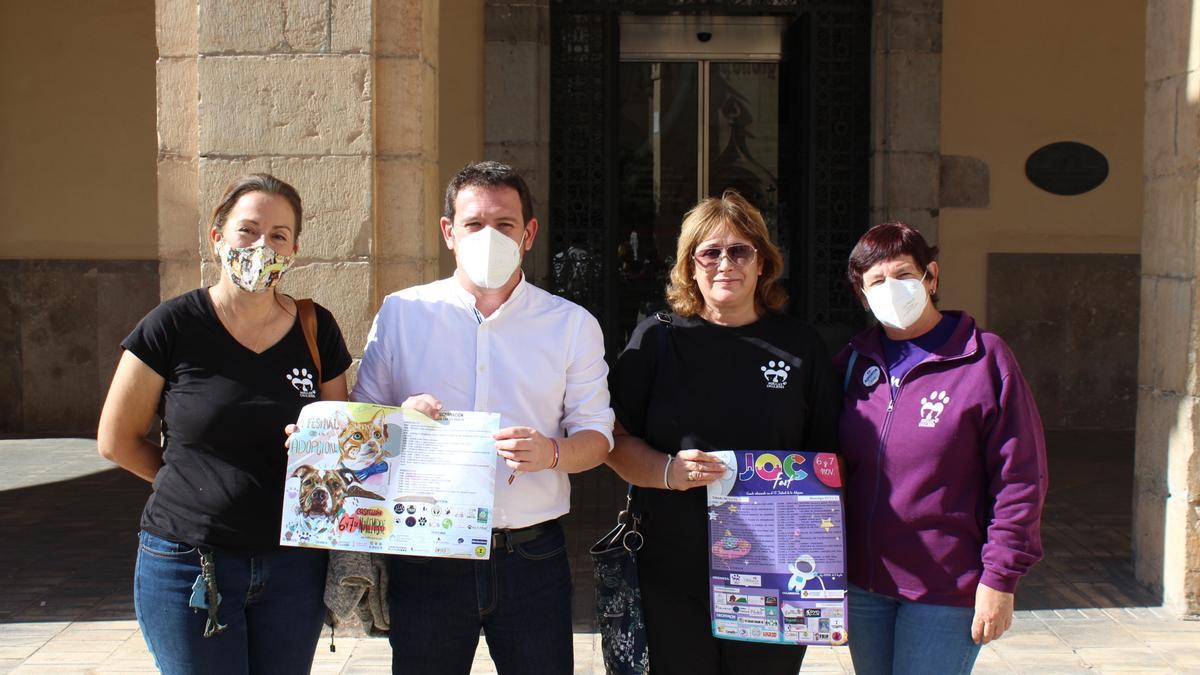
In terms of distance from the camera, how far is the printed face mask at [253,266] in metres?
2.82

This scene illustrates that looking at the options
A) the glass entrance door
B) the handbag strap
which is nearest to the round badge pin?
the handbag strap

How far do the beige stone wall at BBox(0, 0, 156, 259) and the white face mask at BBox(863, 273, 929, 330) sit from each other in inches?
325

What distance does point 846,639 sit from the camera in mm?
2959

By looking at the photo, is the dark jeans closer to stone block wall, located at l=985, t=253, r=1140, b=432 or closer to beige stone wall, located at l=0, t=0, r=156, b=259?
stone block wall, located at l=985, t=253, r=1140, b=432

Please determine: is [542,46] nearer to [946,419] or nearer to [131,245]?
[131,245]

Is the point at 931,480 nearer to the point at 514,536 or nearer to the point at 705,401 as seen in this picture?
the point at 705,401

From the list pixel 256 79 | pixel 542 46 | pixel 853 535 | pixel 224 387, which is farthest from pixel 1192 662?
pixel 542 46

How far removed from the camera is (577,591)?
5.71 metres

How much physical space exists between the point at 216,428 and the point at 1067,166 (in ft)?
27.1

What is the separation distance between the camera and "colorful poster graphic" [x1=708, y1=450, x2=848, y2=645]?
2951 mm

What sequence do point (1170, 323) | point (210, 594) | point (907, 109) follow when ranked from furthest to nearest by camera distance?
point (907, 109) < point (1170, 323) < point (210, 594)

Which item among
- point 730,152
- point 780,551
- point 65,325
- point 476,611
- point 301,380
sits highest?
point 730,152

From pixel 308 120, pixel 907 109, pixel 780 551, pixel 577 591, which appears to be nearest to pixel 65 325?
pixel 308 120

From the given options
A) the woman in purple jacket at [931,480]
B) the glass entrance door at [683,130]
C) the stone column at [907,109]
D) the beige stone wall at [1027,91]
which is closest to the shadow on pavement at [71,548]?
the woman in purple jacket at [931,480]
